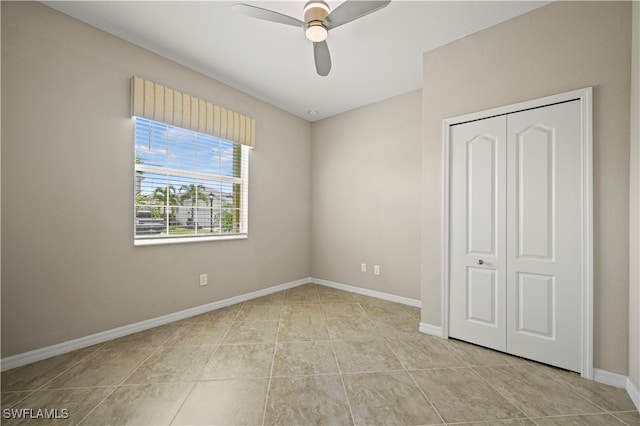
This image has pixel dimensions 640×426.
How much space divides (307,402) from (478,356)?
151cm

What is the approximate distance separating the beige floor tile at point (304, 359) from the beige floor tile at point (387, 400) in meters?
0.22

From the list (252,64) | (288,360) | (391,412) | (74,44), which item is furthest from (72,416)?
(252,64)

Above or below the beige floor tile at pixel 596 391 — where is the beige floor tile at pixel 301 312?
below

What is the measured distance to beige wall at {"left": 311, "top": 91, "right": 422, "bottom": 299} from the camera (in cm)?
356

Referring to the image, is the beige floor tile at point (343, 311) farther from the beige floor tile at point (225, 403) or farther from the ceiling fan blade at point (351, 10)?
the ceiling fan blade at point (351, 10)

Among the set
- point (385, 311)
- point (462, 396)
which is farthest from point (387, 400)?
point (385, 311)

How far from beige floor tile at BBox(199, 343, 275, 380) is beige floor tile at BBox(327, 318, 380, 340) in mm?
669

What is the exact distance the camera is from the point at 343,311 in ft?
10.7

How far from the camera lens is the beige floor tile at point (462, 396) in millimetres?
1547

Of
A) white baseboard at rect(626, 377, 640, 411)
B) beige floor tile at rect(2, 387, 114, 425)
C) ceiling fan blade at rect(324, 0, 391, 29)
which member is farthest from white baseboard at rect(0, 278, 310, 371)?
white baseboard at rect(626, 377, 640, 411)

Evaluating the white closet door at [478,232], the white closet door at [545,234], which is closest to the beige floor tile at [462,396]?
the white closet door at [478,232]

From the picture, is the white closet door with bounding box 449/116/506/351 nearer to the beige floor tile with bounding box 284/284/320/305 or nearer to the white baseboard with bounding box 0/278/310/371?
the beige floor tile with bounding box 284/284/320/305

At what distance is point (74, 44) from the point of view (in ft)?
7.39

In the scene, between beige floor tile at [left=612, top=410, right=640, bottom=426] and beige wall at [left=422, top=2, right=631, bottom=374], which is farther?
beige wall at [left=422, top=2, right=631, bottom=374]
